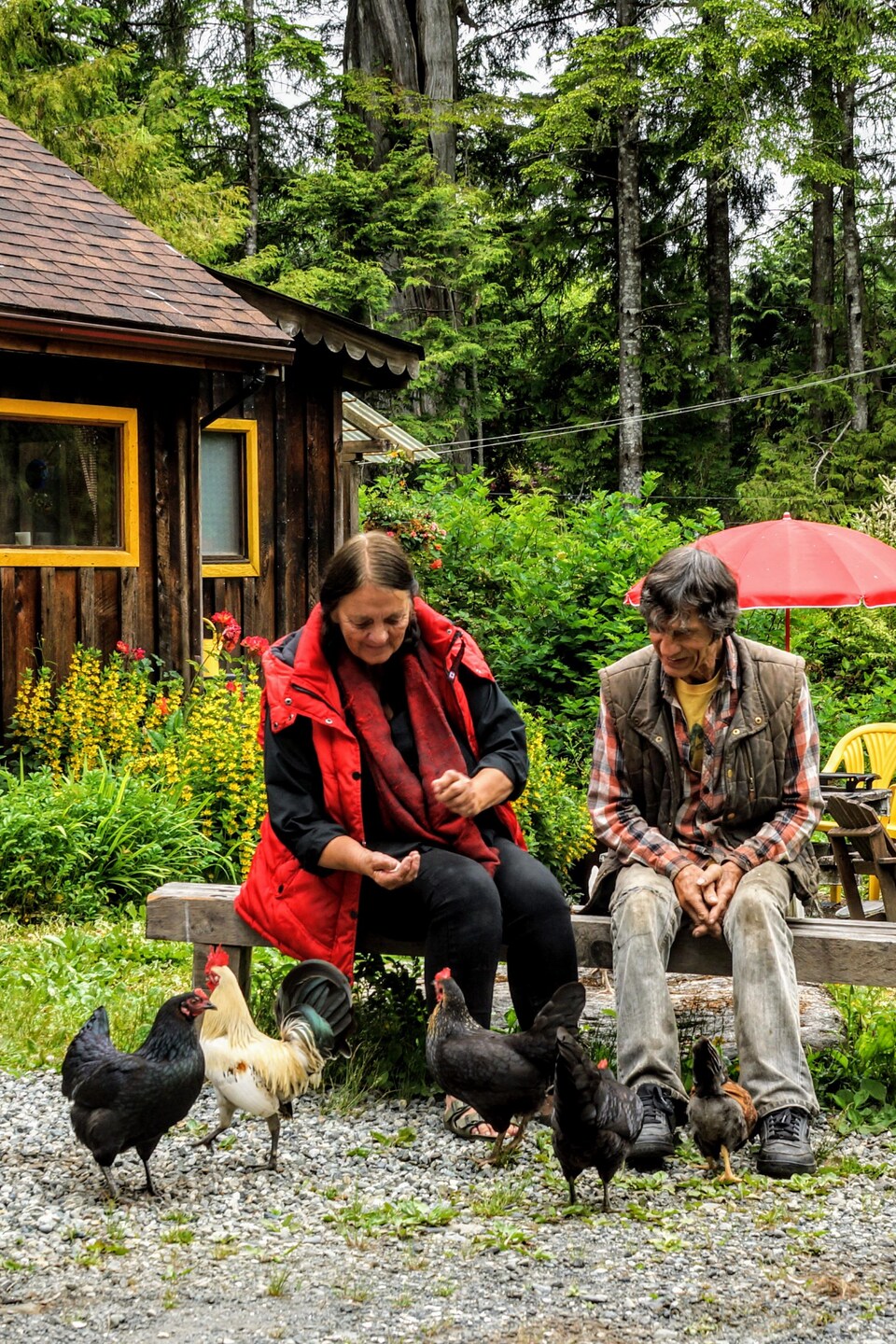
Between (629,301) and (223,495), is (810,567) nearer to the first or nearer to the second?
(223,495)

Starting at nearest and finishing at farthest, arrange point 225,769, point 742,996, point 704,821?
1. point 742,996
2. point 704,821
3. point 225,769

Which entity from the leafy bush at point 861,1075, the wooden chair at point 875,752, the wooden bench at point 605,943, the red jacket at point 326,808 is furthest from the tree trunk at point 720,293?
the red jacket at point 326,808

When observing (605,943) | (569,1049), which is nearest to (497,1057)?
(569,1049)

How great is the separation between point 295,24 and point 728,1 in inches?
344

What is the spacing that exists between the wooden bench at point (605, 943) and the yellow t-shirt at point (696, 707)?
552 millimetres

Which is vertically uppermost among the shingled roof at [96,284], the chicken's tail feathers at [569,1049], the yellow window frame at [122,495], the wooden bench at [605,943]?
the shingled roof at [96,284]

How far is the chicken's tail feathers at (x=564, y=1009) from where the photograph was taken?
3857 millimetres

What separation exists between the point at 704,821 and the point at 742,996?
63 centimetres

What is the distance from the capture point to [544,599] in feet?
41.7

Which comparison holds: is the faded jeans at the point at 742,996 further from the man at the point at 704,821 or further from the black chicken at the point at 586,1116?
the black chicken at the point at 586,1116

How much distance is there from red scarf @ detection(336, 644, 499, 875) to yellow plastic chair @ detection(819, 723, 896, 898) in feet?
15.6

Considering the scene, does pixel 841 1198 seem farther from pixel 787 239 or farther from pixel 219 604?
pixel 787 239

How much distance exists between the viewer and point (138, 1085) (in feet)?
12.2

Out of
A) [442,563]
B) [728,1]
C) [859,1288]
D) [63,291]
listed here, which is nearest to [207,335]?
[63,291]
